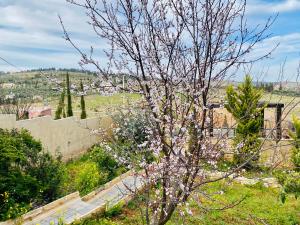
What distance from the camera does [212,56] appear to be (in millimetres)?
4887

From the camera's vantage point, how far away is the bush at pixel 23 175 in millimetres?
8648

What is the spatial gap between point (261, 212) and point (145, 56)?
6.91 metres

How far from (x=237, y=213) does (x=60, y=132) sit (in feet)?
22.7

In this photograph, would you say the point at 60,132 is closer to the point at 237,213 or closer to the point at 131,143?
the point at 237,213

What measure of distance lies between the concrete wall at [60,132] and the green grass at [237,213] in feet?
8.85

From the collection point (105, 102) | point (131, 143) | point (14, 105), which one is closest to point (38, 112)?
point (14, 105)

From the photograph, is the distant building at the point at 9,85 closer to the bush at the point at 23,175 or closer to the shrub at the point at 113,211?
the bush at the point at 23,175

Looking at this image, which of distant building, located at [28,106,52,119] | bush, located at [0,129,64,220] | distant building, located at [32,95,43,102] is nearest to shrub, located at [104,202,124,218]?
bush, located at [0,129,64,220]

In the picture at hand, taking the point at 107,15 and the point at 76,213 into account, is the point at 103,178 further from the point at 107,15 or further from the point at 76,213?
the point at 107,15

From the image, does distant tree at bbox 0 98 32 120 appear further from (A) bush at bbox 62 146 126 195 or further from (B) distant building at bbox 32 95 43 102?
(A) bush at bbox 62 146 126 195

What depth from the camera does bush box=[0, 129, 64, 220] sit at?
8.65 m

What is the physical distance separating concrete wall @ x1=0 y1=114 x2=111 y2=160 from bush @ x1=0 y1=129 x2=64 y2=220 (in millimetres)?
745

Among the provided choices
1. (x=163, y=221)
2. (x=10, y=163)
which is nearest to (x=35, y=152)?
(x=10, y=163)

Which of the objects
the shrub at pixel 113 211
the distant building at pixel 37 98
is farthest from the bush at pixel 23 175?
the distant building at pixel 37 98
